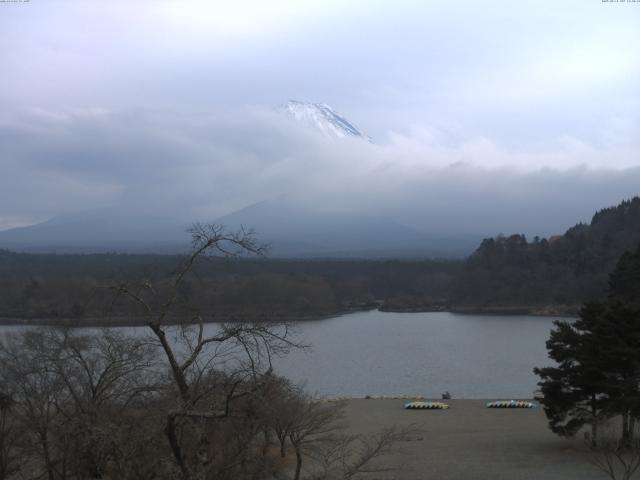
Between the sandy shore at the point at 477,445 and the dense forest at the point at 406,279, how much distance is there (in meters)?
23.1

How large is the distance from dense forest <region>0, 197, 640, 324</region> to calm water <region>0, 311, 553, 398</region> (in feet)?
18.8

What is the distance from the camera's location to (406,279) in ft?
218

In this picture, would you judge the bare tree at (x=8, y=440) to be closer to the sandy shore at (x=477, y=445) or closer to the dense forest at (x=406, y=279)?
the sandy shore at (x=477, y=445)

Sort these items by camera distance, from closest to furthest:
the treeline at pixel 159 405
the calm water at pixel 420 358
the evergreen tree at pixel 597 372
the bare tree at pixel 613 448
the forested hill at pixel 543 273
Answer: the treeline at pixel 159 405 → the bare tree at pixel 613 448 → the evergreen tree at pixel 597 372 → the calm water at pixel 420 358 → the forested hill at pixel 543 273

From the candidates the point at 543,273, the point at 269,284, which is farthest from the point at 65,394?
the point at 543,273

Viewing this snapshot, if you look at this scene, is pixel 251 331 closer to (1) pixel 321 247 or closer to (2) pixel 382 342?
(2) pixel 382 342

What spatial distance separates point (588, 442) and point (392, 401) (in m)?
8.43

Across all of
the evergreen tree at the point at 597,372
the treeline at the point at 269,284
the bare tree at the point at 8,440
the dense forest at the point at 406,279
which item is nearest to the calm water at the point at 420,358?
the treeline at the point at 269,284

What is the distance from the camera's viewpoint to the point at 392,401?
66.2ft

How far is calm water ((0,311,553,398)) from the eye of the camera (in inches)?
905

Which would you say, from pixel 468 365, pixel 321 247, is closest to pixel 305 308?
pixel 468 365

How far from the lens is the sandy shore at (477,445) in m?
11.3

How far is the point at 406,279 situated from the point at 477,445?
5305cm

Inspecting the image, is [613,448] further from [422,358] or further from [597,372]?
[422,358]
